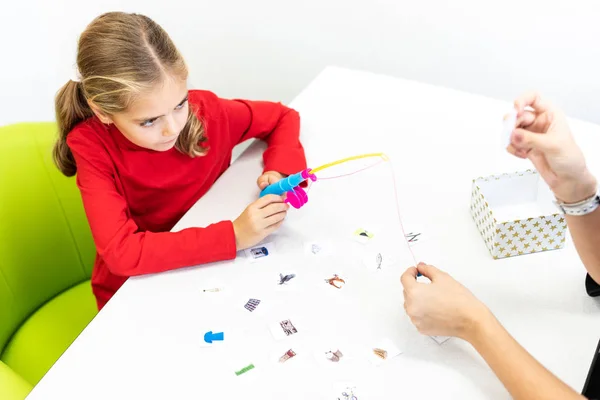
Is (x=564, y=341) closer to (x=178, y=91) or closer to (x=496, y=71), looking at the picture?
(x=178, y=91)

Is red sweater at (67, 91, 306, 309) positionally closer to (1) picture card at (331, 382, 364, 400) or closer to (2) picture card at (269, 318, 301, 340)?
(2) picture card at (269, 318, 301, 340)

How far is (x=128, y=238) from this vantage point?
117 cm

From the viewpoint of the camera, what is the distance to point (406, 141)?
146cm

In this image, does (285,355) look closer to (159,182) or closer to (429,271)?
(429,271)

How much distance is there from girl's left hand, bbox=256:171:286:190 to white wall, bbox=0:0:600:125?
3.66 feet

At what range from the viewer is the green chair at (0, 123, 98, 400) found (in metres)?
1.33

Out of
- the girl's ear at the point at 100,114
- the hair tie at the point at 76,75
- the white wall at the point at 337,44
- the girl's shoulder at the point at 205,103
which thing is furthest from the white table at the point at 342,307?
the white wall at the point at 337,44

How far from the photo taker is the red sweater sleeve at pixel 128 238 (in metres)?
1.12

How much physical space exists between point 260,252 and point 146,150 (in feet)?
1.22

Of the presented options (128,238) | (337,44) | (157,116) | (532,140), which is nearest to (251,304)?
(128,238)

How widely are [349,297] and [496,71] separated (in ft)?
4.62

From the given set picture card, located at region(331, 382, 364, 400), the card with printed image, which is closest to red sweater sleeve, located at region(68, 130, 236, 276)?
the card with printed image

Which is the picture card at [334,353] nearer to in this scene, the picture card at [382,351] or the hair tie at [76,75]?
the picture card at [382,351]

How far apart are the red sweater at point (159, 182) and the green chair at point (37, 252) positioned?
10cm
